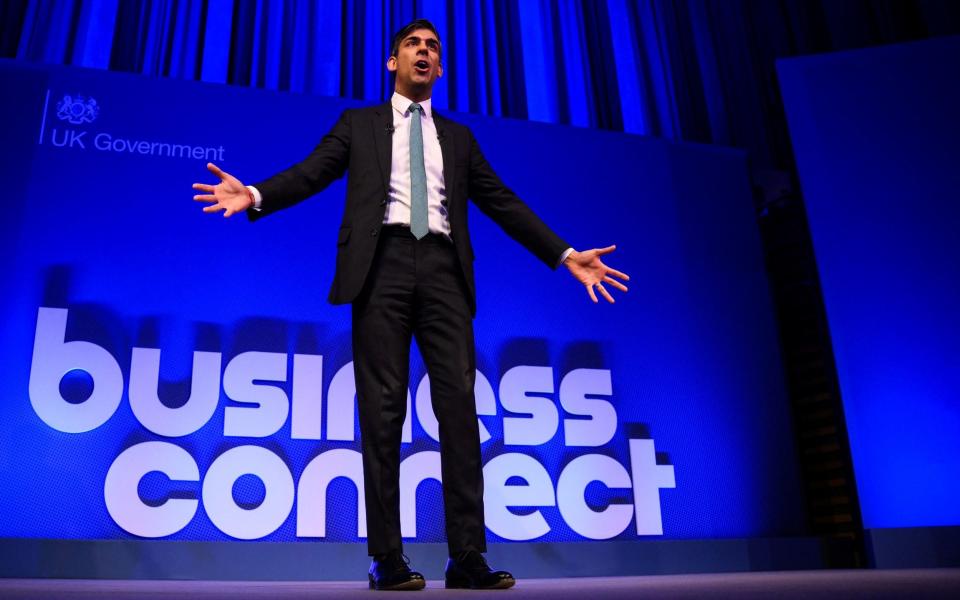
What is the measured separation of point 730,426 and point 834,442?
0.63 metres

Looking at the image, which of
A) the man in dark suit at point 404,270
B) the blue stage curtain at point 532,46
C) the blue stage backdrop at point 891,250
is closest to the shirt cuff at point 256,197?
the man in dark suit at point 404,270

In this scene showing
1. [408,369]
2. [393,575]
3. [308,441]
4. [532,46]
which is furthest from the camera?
[532,46]

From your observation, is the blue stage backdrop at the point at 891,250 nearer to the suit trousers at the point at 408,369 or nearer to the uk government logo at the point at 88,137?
the suit trousers at the point at 408,369

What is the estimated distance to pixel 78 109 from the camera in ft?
10.6

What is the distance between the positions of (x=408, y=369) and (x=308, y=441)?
1.43 meters

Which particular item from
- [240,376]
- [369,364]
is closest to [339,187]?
[240,376]

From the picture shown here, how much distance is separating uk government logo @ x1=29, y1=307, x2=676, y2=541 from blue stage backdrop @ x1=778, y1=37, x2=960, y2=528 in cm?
87

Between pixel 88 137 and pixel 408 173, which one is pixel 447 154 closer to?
pixel 408 173

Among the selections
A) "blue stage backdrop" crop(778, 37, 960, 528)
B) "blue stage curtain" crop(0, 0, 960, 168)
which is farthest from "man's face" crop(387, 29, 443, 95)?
"blue stage backdrop" crop(778, 37, 960, 528)

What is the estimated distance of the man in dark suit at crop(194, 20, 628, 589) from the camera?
1.69 m

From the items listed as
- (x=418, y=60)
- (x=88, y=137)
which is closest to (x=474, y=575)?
(x=418, y=60)

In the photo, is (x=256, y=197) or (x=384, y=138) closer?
(x=256, y=197)

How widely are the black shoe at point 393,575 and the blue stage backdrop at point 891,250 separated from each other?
7.68 ft

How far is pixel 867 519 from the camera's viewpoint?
3.28m
